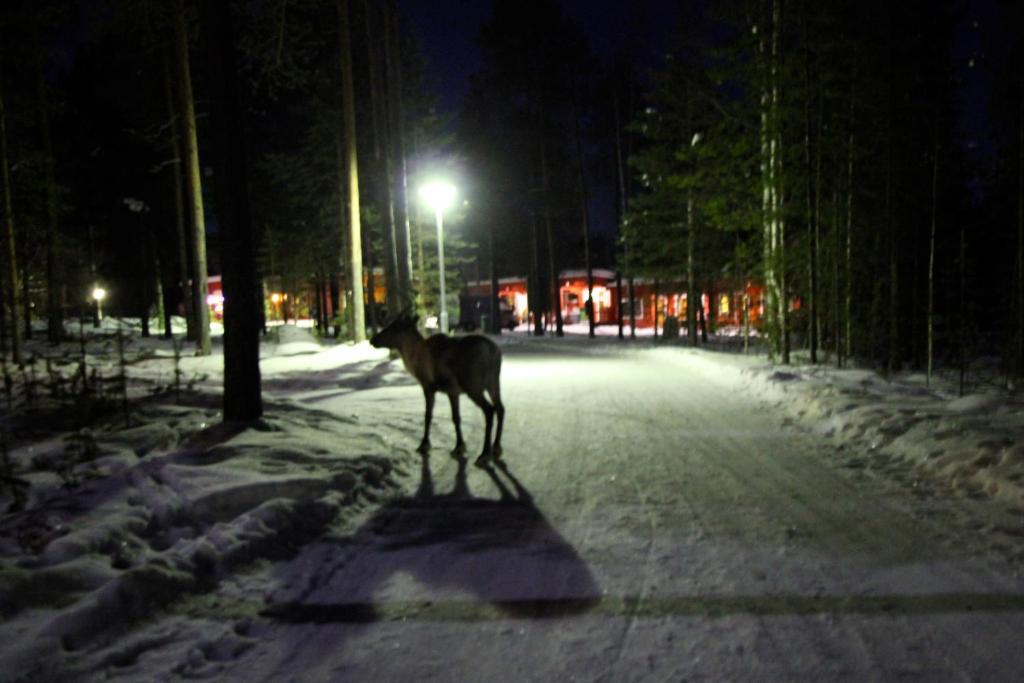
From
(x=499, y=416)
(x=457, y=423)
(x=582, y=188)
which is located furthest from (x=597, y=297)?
(x=457, y=423)

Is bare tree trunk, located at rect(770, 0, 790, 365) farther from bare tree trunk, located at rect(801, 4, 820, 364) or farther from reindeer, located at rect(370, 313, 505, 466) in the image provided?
reindeer, located at rect(370, 313, 505, 466)

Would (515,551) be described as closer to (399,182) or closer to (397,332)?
(397,332)

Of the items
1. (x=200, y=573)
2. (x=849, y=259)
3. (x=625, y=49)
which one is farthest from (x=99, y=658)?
(x=625, y=49)

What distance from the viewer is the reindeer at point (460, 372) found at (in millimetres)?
8758

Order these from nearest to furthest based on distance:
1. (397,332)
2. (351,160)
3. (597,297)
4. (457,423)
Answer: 1. (457,423)
2. (397,332)
3. (351,160)
4. (597,297)

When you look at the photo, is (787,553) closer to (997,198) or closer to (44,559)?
(44,559)

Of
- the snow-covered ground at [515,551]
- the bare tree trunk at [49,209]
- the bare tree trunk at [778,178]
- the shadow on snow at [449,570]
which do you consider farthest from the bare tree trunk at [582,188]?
the shadow on snow at [449,570]

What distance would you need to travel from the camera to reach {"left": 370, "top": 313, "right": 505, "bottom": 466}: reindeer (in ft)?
28.7

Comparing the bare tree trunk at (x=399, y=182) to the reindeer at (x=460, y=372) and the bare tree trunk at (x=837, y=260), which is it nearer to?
the bare tree trunk at (x=837, y=260)

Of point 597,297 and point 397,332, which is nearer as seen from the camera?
point 397,332

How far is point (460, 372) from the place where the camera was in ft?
28.8

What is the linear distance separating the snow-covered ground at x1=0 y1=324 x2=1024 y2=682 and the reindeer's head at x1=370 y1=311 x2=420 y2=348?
1.28m

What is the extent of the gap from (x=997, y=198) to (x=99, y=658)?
27818 mm

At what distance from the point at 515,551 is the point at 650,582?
111cm
